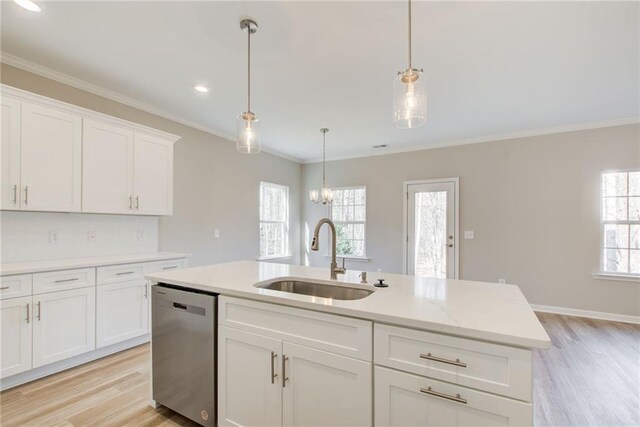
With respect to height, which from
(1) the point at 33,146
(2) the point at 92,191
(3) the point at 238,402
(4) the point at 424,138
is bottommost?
(3) the point at 238,402

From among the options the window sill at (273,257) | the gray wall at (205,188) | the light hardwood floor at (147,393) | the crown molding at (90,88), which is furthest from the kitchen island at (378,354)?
the window sill at (273,257)

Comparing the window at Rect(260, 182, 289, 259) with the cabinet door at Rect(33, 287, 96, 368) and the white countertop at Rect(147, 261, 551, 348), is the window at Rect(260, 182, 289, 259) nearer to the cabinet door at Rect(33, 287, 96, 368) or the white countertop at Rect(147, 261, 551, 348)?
the cabinet door at Rect(33, 287, 96, 368)

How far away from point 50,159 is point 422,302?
3116mm

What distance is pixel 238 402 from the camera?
64.1 inches

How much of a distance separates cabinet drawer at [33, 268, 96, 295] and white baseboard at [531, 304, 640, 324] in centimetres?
552

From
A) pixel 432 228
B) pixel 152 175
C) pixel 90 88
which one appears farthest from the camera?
pixel 432 228

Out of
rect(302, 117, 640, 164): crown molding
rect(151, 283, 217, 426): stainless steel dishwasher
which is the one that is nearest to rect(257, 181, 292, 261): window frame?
rect(302, 117, 640, 164): crown molding

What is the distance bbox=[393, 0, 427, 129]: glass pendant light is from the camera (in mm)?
1562

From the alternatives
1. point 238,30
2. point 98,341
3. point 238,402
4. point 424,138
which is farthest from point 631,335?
point 98,341

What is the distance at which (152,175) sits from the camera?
130 inches

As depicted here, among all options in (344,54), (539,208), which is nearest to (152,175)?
(344,54)

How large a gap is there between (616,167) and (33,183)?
21.1ft

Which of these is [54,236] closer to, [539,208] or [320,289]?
[320,289]

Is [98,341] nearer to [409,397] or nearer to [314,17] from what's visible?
[409,397]
